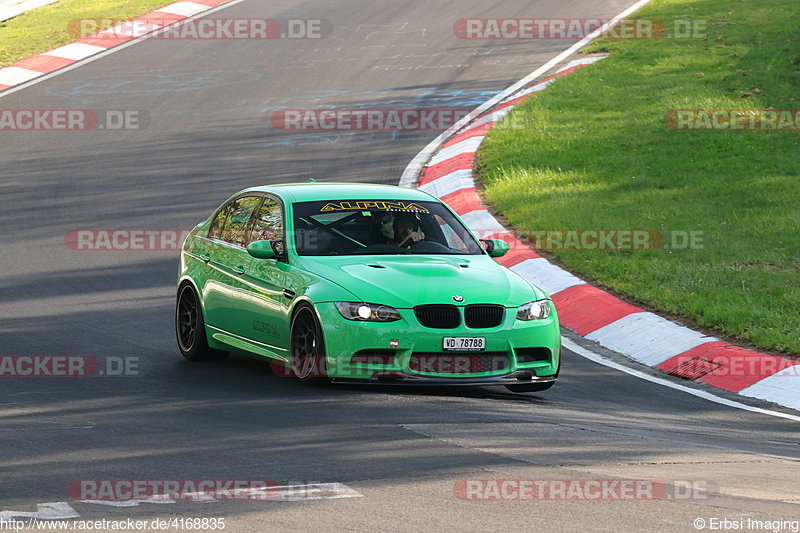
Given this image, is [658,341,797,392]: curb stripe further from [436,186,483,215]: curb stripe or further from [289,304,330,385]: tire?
[436,186,483,215]: curb stripe

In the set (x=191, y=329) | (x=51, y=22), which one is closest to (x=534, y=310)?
(x=191, y=329)

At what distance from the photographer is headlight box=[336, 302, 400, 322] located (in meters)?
9.02

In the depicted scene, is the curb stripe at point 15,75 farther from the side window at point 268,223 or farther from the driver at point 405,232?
the driver at point 405,232

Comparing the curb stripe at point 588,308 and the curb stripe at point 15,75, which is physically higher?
the curb stripe at point 15,75

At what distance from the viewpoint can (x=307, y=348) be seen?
30.6 ft

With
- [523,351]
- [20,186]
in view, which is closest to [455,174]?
[20,186]

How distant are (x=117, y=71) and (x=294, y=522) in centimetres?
2127

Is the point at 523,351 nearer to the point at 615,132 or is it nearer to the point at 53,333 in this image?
A: the point at 53,333

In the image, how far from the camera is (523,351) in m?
9.30

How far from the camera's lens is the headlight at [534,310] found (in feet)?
30.6

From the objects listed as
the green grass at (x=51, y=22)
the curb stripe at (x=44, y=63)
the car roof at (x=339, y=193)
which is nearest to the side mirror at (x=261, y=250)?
the car roof at (x=339, y=193)

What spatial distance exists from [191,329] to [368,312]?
2.48m

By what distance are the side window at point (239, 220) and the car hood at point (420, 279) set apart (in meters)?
1.17

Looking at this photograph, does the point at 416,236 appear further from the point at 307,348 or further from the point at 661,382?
the point at 661,382
